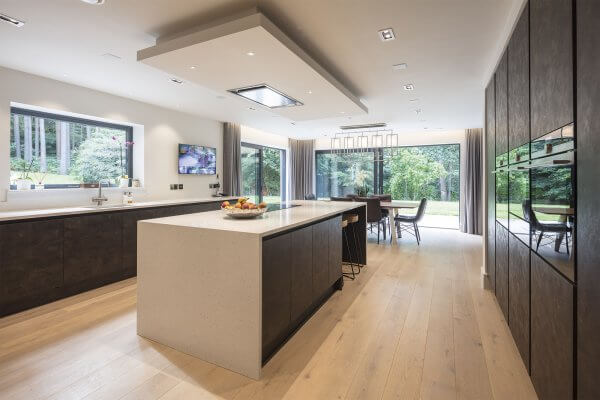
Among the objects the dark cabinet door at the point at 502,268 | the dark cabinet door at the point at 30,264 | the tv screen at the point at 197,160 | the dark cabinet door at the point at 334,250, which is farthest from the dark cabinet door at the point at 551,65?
the tv screen at the point at 197,160

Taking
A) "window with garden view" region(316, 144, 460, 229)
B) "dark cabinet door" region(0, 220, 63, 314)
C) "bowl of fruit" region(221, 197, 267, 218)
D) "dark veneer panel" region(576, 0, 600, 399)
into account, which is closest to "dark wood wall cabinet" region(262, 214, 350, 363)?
"bowl of fruit" region(221, 197, 267, 218)

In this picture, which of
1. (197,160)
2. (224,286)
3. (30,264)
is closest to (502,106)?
(224,286)

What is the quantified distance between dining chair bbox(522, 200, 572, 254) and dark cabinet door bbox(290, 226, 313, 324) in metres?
1.52

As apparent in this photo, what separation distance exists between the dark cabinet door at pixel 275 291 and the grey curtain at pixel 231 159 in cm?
431

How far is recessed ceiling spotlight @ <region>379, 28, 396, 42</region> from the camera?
246 centimetres

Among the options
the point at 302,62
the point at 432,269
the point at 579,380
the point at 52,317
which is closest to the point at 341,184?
the point at 432,269

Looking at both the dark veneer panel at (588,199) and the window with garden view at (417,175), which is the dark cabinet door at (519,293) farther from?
the window with garden view at (417,175)

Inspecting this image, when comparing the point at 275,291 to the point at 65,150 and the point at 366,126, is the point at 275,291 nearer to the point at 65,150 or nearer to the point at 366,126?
the point at 65,150

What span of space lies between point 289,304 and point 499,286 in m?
2.02

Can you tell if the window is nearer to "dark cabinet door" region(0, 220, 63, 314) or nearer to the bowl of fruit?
"dark cabinet door" region(0, 220, 63, 314)

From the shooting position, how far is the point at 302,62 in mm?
2551

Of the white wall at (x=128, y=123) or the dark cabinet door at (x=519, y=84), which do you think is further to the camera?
A: the white wall at (x=128, y=123)

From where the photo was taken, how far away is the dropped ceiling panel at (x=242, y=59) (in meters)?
2.12

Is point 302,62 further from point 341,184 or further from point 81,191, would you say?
point 341,184
